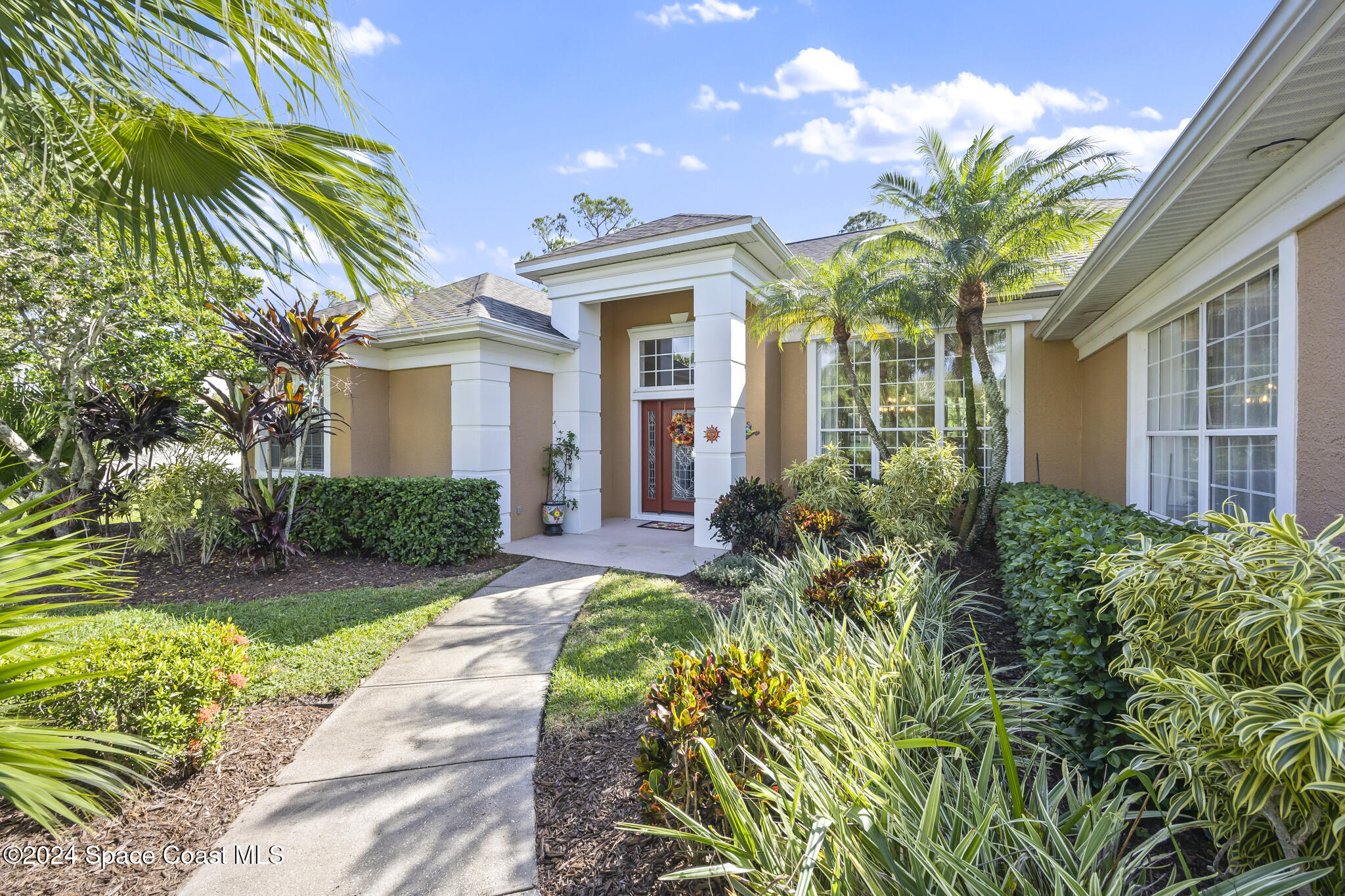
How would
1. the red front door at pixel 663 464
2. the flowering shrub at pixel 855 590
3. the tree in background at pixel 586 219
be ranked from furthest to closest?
the tree in background at pixel 586 219 → the red front door at pixel 663 464 → the flowering shrub at pixel 855 590

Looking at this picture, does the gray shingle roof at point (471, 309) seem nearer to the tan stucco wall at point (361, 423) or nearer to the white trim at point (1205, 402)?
the tan stucco wall at point (361, 423)

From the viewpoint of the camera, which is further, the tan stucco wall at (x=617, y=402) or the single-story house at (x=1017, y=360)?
the tan stucco wall at (x=617, y=402)

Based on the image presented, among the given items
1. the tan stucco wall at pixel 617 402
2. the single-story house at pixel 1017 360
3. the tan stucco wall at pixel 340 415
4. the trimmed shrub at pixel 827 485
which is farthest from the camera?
the tan stucco wall at pixel 617 402

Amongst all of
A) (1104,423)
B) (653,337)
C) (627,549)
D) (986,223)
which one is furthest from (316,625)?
(1104,423)

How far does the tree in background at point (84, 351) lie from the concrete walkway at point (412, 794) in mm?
4722

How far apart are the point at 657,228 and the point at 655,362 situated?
2.65 meters

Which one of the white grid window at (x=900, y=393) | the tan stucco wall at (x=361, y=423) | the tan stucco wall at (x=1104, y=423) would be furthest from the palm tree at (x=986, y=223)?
the tan stucco wall at (x=361, y=423)

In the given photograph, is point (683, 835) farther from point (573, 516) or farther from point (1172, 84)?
point (573, 516)

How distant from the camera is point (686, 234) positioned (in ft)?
26.2

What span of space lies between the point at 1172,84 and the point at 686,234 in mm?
5225

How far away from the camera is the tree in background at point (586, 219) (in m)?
28.3

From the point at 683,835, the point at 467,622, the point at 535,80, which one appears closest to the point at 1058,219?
the point at 535,80

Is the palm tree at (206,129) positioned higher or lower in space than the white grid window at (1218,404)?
higher

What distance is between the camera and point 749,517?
23.7ft
